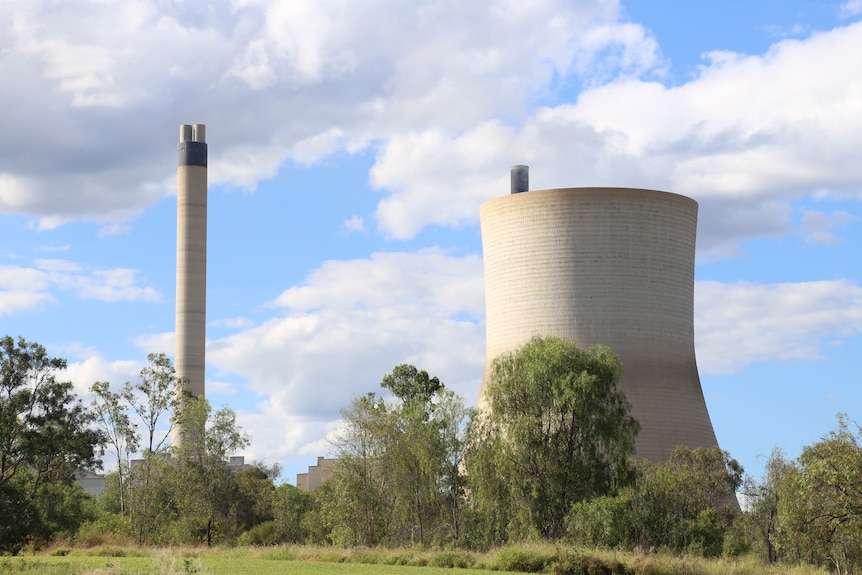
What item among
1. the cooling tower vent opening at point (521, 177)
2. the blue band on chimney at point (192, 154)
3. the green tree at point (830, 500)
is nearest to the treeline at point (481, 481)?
the green tree at point (830, 500)

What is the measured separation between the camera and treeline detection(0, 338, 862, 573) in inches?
1037

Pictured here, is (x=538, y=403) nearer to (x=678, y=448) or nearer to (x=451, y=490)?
(x=451, y=490)

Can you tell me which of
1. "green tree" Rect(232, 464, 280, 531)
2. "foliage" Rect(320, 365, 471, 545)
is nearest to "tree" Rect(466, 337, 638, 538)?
"foliage" Rect(320, 365, 471, 545)

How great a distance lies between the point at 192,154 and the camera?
71875mm

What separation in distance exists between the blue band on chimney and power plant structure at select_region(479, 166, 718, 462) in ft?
95.8

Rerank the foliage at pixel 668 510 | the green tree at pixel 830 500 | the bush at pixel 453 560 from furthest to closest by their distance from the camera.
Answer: the foliage at pixel 668 510 < the bush at pixel 453 560 < the green tree at pixel 830 500

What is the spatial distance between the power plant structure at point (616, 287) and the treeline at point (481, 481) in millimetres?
2146

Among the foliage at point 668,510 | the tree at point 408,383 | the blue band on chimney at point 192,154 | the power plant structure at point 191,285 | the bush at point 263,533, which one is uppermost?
the blue band on chimney at point 192,154

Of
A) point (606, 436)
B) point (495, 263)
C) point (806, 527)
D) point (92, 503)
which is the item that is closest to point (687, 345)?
point (495, 263)

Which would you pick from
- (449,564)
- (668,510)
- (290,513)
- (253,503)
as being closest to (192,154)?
(253,503)

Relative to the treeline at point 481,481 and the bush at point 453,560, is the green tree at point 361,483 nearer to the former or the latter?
the treeline at point 481,481

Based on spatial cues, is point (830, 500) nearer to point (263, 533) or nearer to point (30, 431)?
point (30, 431)

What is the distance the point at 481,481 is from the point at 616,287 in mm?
15176

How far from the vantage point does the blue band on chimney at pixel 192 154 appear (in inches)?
2827
